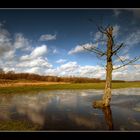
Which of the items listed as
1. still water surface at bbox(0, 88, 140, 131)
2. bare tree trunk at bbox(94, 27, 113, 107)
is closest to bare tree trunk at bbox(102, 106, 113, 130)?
still water surface at bbox(0, 88, 140, 131)

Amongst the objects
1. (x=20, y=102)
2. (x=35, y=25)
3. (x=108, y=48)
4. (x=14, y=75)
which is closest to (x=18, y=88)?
(x=14, y=75)

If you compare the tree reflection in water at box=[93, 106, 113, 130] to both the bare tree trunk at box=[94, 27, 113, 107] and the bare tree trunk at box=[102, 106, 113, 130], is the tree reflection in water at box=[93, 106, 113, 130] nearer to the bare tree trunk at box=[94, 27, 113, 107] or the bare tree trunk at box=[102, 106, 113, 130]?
the bare tree trunk at box=[102, 106, 113, 130]

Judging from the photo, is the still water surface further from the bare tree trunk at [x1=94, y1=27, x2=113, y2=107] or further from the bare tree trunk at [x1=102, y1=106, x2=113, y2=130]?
the bare tree trunk at [x1=94, y1=27, x2=113, y2=107]

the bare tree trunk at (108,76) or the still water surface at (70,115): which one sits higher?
the bare tree trunk at (108,76)

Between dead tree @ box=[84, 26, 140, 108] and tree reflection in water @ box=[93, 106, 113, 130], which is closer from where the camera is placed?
tree reflection in water @ box=[93, 106, 113, 130]

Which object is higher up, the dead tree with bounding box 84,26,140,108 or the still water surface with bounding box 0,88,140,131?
the dead tree with bounding box 84,26,140,108

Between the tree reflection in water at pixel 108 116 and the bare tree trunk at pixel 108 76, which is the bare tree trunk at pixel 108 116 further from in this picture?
the bare tree trunk at pixel 108 76

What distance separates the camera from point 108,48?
38.8 feet

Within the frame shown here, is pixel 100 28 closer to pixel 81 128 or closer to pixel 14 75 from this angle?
pixel 81 128

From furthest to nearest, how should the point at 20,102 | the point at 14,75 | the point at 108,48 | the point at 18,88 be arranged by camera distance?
1. the point at 18,88
2. the point at 14,75
3. the point at 20,102
4. the point at 108,48

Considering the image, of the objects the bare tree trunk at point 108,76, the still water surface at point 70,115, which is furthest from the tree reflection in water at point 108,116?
the bare tree trunk at point 108,76

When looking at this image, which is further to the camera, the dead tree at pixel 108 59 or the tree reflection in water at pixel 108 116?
the dead tree at pixel 108 59
